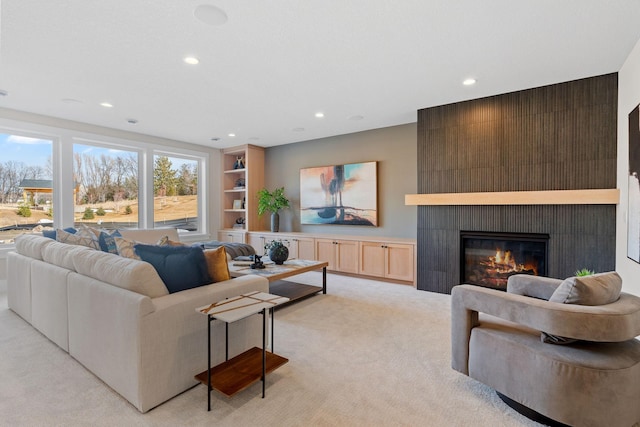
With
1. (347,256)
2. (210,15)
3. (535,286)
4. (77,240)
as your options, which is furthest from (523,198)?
(77,240)

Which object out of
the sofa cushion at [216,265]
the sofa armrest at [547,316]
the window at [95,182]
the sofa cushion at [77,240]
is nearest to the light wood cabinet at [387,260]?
the sofa armrest at [547,316]

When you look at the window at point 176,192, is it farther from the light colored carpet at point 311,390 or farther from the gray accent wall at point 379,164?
the light colored carpet at point 311,390

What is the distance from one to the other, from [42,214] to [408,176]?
5.81 meters

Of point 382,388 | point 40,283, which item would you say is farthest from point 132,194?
point 382,388

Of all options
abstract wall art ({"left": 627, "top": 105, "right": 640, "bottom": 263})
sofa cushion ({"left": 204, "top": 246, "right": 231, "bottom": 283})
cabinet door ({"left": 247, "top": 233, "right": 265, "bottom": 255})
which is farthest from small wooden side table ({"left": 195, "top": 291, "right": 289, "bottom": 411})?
cabinet door ({"left": 247, "top": 233, "right": 265, "bottom": 255})

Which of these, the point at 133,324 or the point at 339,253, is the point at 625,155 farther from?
the point at 133,324

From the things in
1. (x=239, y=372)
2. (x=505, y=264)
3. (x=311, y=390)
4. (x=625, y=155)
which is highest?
(x=625, y=155)

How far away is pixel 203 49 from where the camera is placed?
261 centimetres

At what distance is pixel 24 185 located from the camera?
4457 millimetres

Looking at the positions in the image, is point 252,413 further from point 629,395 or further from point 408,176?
point 408,176

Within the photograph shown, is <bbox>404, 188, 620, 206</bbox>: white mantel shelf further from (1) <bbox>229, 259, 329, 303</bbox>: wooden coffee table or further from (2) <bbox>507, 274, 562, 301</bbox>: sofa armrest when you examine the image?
(1) <bbox>229, 259, 329, 303</bbox>: wooden coffee table

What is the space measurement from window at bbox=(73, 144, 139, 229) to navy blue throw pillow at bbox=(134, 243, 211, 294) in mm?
4068

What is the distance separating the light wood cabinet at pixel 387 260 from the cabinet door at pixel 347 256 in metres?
0.11

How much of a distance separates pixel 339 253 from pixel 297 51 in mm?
3392
